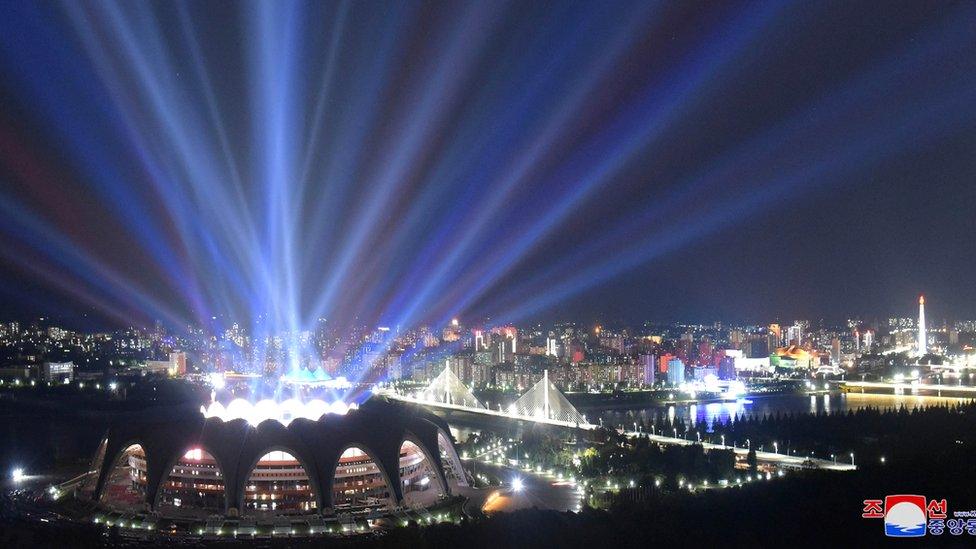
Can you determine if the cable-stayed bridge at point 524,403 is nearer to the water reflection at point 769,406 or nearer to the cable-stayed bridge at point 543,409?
the cable-stayed bridge at point 543,409

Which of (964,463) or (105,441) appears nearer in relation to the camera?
(105,441)

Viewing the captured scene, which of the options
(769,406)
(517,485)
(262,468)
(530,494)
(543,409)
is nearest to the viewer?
(262,468)

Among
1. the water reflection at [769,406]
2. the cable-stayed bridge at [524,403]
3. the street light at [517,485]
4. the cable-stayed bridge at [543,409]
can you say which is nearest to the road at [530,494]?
the street light at [517,485]

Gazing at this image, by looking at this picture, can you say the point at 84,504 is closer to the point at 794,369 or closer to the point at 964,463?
the point at 964,463

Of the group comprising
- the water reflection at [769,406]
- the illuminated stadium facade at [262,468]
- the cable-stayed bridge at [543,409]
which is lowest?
the water reflection at [769,406]

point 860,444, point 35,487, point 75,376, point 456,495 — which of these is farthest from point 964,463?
point 75,376

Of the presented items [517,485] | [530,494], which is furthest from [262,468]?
[517,485]

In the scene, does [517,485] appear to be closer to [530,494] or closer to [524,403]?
[530,494]
